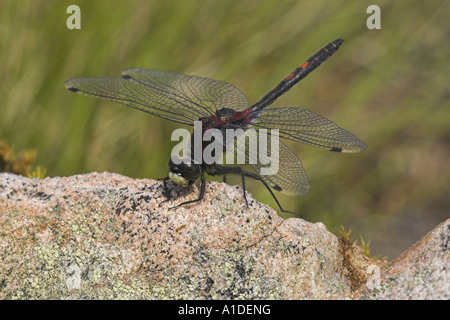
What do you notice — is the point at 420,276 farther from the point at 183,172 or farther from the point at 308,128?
the point at 308,128

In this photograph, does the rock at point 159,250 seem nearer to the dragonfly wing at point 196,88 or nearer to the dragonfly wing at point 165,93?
the dragonfly wing at point 165,93

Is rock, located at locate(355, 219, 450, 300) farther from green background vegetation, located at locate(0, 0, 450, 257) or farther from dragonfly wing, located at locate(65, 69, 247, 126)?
green background vegetation, located at locate(0, 0, 450, 257)

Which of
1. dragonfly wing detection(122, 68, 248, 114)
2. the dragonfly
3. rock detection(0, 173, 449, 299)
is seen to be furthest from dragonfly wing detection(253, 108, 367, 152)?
rock detection(0, 173, 449, 299)

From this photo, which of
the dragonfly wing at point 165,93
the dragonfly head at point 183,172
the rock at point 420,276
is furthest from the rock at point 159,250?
the dragonfly wing at point 165,93

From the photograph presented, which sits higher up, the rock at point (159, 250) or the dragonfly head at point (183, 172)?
the dragonfly head at point (183, 172)

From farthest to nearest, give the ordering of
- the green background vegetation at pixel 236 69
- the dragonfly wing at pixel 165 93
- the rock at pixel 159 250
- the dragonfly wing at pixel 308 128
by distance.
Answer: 1. the green background vegetation at pixel 236 69
2. the dragonfly wing at pixel 165 93
3. the dragonfly wing at pixel 308 128
4. the rock at pixel 159 250

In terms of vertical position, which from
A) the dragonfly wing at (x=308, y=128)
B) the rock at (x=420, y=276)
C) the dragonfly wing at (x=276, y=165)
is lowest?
the rock at (x=420, y=276)
